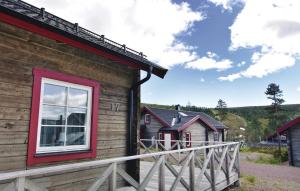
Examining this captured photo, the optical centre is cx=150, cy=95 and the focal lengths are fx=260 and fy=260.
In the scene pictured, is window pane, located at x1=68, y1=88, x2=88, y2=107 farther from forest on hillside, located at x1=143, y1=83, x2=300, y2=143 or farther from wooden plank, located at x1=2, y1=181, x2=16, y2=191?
forest on hillside, located at x1=143, y1=83, x2=300, y2=143

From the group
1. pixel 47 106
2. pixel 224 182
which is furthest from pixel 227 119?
pixel 47 106

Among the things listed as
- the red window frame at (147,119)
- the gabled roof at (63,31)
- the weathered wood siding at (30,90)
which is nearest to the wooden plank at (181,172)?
the weathered wood siding at (30,90)

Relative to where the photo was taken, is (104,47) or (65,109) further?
(104,47)

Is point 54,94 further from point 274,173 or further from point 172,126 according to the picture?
point 172,126

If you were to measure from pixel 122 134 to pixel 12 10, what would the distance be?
152 inches

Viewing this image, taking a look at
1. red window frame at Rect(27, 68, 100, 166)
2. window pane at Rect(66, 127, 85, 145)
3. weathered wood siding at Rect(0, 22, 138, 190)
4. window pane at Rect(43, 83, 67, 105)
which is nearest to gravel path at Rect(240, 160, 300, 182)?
weathered wood siding at Rect(0, 22, 138, 190)

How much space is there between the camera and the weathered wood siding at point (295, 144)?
64.9 ft

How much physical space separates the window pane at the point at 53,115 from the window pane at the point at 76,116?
15 centimetres

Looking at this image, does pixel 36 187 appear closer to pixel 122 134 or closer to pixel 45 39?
pixel 45 39

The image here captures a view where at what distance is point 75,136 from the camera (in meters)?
5.47

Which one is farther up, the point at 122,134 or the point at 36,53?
the point at 36,53

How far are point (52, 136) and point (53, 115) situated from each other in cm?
40

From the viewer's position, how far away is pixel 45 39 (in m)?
5.01

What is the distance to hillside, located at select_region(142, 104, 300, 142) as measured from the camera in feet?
164
